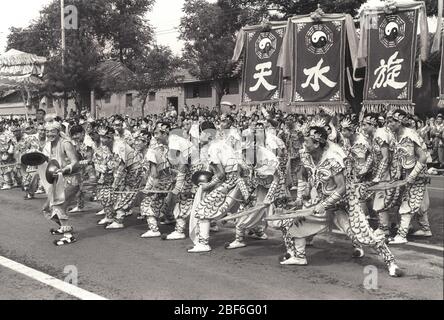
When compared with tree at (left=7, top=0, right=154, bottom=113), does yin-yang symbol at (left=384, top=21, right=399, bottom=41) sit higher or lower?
lower

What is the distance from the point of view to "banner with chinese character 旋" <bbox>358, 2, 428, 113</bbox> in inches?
377

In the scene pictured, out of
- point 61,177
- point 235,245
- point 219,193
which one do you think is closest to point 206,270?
point 235,245

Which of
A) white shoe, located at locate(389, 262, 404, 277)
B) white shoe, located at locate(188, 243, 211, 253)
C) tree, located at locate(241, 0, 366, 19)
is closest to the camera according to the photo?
white shoe, located at locate(389, 262, 404, 277)

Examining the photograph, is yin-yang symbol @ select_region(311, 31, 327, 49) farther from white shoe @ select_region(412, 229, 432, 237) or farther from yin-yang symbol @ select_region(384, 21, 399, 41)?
white shoe @ select_region(412, 229, 432, 237)

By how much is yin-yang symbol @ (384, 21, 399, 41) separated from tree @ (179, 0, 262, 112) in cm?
1770

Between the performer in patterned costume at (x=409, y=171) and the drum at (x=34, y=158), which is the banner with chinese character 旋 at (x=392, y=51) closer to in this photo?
the performer in patterned costume at (x=409, y=171)

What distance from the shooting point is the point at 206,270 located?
20.8ft

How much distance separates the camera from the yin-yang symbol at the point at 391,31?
9695mm

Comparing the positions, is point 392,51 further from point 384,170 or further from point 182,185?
point 182,185

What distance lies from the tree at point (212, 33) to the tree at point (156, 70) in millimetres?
1880

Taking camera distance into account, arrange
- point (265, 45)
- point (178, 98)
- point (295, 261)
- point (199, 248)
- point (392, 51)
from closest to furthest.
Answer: point (295, 261), point (199, 248), point (392, 51), point (265, 45), point (178, 98)

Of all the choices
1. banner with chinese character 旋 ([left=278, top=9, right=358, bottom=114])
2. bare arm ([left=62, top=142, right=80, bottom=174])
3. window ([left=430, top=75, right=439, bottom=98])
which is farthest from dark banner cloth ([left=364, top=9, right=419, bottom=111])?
window ([left=430, top=75, right=439, bottom=98])

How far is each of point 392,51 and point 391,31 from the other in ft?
1.12

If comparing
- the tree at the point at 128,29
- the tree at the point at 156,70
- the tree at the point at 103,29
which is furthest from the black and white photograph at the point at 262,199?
the tree at the point at 128,29
